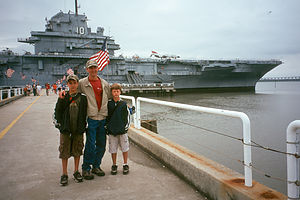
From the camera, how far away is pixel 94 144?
12.0 feet

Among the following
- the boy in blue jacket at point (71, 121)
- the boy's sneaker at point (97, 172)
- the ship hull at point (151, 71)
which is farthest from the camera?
the ship hull at point (151, 71)

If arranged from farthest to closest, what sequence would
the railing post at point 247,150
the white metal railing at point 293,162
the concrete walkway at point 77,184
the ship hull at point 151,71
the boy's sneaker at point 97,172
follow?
the ship hull at point 151,71, the boy's sneaker at point 97,172, the concrete walkway at point 77,184, the railing post at point 247,150, the white metal railing at point 293,162

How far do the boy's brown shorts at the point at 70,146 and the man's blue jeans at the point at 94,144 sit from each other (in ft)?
0.45

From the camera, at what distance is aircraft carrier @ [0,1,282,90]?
38.7 metres

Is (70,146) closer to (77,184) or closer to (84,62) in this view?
(77,184)

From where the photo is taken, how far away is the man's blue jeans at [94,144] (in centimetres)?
362

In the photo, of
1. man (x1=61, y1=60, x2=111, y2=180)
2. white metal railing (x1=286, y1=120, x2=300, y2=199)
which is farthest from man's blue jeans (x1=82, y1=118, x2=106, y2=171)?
white metal railing (x1=286, y1=120, x2=300, y2=199)

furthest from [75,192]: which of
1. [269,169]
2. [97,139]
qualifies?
[269,169]

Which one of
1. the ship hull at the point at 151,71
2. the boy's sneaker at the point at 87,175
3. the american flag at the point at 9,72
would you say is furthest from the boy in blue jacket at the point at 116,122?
the ship hull at the point at 151,71

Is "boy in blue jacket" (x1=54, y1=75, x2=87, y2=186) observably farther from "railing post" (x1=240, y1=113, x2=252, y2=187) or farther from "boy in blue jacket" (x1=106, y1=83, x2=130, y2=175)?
"railing post" (x1=240, y1=113, x2=252, y2=187)

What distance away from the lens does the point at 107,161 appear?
14.7 ft

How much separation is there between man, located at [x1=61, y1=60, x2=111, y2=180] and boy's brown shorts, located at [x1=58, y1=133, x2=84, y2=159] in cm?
14

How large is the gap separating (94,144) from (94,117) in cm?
45

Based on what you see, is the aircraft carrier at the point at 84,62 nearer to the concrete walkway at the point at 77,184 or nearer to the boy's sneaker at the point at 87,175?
the concrete walkway at the point at 77,184
